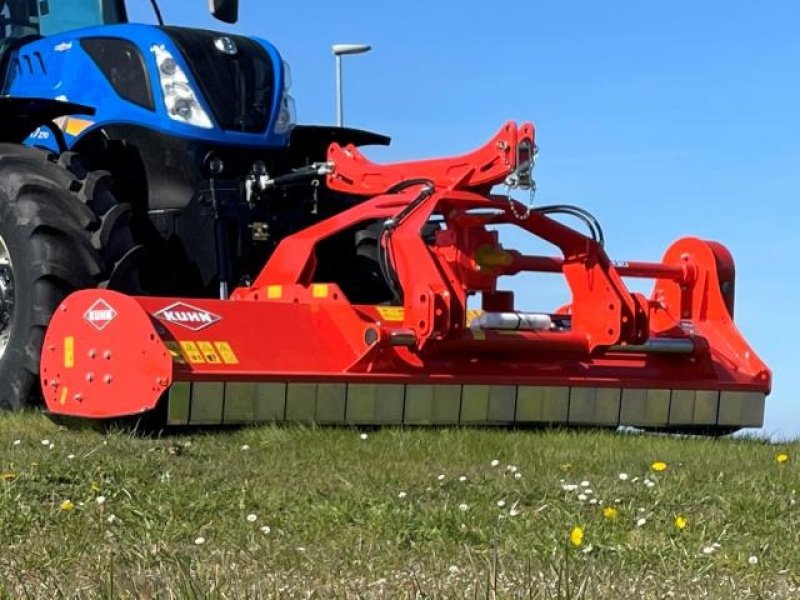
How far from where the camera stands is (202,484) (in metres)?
4.55

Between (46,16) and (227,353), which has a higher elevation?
(46,16)

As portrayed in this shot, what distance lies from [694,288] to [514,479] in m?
3.35

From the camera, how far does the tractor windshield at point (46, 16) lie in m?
8.53

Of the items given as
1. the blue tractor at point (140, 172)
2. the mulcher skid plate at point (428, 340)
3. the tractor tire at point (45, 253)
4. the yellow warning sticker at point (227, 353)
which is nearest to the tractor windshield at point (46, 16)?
the blue tractor at point (140, 172)

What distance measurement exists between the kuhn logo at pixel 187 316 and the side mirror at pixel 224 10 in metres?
1.95

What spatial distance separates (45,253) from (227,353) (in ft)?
4.06

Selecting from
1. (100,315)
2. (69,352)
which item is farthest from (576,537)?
(69,352)

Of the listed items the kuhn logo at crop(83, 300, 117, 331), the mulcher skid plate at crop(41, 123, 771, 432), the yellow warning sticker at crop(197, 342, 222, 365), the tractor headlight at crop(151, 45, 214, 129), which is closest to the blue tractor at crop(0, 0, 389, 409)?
the tractor headlight at crop(151, 45, 214, 129)

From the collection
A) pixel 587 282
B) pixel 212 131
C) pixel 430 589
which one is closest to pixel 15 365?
pixel 212 131

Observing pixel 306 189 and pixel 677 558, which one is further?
pixel 306 189

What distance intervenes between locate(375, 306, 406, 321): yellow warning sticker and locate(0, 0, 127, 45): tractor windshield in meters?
3.37

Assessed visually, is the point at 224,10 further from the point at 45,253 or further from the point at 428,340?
the point at 428,340

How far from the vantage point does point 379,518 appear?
400 cm

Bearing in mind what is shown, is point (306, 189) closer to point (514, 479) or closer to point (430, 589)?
point (514, 479)
